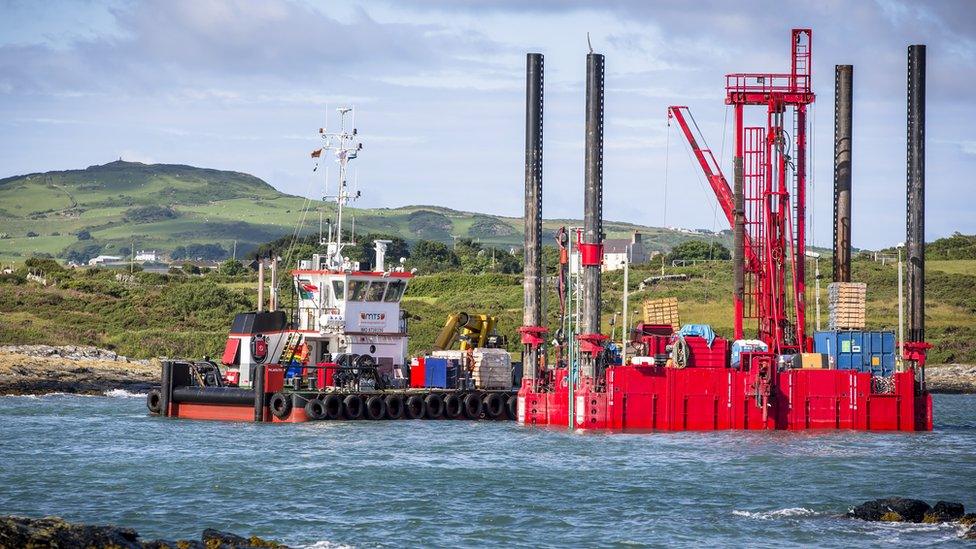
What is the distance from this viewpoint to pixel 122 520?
25.1 m

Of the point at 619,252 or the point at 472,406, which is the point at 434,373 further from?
the point at 619,252

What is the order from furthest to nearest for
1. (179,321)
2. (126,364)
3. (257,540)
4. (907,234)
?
(179,321)
(126,364)
(907,234)
(257,540)

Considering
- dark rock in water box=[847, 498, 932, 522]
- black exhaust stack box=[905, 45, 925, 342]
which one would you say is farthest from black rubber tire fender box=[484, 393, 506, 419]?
dark rock in water box=[847, 498, 932, 522]

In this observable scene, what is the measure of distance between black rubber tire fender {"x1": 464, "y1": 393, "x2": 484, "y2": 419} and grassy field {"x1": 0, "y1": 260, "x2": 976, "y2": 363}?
2550cm

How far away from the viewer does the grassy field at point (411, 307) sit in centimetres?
7069

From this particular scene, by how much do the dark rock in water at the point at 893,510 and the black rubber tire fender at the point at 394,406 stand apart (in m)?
18.3

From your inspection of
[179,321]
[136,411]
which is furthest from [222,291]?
[136,411]

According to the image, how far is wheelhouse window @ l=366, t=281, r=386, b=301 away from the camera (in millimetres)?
44219

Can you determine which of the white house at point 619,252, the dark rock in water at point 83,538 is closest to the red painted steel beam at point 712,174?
the dark rock in water at point 83,538

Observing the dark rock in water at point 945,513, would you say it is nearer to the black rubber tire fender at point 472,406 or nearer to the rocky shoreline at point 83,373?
the black rubber tire fender at point 472,406

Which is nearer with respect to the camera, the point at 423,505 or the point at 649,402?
the point at 423,505

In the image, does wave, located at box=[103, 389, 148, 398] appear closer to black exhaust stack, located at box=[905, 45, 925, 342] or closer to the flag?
the flag

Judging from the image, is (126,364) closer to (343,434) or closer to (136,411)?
(136,411)

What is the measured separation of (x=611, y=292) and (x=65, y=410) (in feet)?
136
